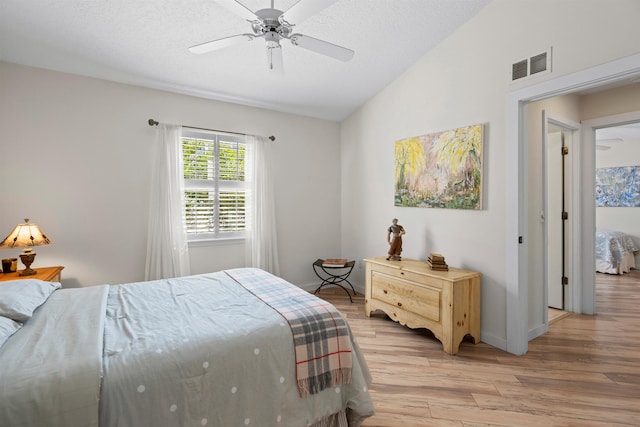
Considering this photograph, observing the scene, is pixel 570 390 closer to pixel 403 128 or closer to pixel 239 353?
pixel 239 353

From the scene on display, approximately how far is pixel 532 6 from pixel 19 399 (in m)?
3.73

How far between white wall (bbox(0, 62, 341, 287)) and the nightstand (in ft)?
0.78

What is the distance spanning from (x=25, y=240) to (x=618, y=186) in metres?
8.78

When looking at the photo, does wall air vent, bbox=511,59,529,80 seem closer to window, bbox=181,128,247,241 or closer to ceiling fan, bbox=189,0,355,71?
ceiling fan, bbox=189,0,355,71

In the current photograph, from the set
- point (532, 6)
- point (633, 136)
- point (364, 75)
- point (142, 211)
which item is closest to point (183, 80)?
point (142, 211)

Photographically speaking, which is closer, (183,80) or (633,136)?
(183,80)

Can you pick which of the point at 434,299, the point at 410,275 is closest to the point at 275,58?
the point at 410,275

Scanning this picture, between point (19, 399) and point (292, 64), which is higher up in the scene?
point (292, 64)

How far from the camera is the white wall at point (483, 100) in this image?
215 centimetres

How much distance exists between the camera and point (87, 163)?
301cm

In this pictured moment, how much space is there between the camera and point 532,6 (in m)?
2.42

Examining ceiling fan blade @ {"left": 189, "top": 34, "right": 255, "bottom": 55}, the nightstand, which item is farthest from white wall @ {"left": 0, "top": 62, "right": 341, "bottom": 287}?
ceiling fan blade @ {"left": 189, "top": 34, "right": 255, "bottom": 55}

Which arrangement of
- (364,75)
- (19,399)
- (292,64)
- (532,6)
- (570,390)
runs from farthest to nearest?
1. (364,75)
2. (292,64)
3. (532,6)
4. (570,390)
5. (19,399)

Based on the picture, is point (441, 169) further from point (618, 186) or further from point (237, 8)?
point (618, 186)
